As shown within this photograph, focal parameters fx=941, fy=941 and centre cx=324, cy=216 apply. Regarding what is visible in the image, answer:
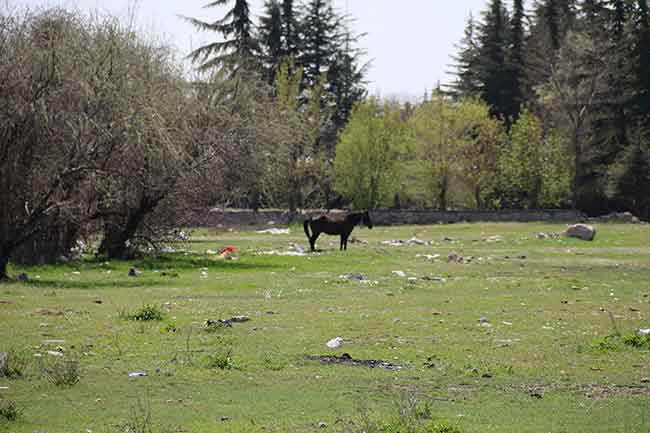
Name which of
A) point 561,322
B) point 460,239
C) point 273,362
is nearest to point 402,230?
point 460,239

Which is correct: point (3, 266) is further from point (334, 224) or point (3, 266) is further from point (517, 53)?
point (517, 53)

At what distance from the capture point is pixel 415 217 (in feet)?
215

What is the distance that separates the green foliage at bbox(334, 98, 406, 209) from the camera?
6944 centimetres

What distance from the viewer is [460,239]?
151 feet

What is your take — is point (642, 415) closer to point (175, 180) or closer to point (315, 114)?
point (175, 180)

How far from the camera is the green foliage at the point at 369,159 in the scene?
69.4 m

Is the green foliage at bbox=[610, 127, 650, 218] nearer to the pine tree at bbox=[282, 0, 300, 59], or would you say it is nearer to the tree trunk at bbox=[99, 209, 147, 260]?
the pine tree at bbox=[282, 0, 300, 59]

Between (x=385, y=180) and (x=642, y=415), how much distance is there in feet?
199

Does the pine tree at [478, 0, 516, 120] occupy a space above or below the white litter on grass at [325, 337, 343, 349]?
above

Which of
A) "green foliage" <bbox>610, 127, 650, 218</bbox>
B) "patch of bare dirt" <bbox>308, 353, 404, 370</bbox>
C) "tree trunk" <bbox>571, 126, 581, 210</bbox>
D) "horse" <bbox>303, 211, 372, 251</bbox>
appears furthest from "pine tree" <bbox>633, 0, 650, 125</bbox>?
"patch of bare dirt" <bbox>308, 353, 404, 370</bbox>

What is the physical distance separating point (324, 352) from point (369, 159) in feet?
186

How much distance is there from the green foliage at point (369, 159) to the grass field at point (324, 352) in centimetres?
4259

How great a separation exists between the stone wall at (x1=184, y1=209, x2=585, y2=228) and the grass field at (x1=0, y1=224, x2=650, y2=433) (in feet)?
121

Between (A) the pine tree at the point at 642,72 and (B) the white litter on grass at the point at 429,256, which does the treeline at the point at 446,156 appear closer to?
(A) the pine tree at the point at 642,72
